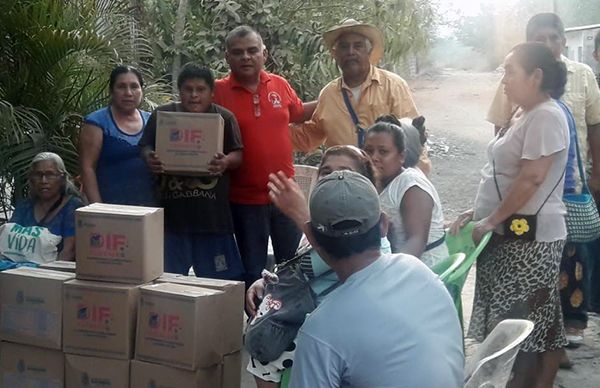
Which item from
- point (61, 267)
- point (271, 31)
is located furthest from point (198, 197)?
point (271, 31)

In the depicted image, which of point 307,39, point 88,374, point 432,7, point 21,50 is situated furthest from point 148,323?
point 432,7

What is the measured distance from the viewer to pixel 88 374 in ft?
11.9

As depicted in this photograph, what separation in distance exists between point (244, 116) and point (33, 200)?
1.27 m

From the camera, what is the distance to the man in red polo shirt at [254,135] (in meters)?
4.71

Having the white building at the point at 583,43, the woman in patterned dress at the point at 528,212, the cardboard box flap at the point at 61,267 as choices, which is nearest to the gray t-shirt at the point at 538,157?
the woman in patterned dress at the point at 528,212

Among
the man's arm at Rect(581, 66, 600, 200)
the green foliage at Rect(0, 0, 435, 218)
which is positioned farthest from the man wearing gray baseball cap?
the green foliage at Rect(0, 0, 435, 218)

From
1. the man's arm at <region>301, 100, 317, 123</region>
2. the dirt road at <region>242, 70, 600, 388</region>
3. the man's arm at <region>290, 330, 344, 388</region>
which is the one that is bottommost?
the dirt road at <region>242, 70, 600, 388</region>

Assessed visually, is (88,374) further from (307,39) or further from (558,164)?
(307,39)

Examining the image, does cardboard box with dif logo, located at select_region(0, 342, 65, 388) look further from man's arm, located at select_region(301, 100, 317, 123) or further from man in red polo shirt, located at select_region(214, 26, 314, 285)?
man's arm, located at select_region(301, 100, 317, 123)

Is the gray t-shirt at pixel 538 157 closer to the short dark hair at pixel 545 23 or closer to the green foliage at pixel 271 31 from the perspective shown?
the short dark hair at pixel 545 23

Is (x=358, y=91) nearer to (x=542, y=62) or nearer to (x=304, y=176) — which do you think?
(x=304, y=176)

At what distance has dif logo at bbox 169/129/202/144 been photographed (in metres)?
4.35

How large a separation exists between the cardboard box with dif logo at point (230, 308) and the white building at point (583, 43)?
4279mm

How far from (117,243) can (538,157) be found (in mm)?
1911
